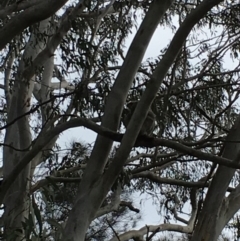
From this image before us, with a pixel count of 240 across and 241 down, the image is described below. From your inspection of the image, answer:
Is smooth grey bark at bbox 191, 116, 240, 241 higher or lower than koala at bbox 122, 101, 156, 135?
lower

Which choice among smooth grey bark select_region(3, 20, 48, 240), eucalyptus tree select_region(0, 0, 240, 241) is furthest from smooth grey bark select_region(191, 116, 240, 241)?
smooth grey bark select_region(3, 20, 48, 240)

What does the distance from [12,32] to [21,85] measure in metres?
1.36

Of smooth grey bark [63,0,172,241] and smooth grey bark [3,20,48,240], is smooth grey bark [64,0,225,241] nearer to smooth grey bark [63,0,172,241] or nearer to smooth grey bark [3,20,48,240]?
smooth grey bark [63,0,172,241]

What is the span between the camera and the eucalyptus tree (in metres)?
2.44

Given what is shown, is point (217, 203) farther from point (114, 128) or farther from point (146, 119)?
point (114, 128)

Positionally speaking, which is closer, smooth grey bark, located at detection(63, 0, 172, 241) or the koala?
smooth grey bark, located at detection(63, 0, 172, 241)

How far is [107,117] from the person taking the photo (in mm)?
2625

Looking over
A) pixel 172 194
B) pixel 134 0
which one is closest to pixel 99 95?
pixel 134 0

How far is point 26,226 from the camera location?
234 centimetres

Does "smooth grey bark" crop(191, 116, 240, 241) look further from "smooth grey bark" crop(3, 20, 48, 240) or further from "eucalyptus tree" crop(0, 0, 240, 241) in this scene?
"smooth grey bark" crop(3, 20, 48, 240)

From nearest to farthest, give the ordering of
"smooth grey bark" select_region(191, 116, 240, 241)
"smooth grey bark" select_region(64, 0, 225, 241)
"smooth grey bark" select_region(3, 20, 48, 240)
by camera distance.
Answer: "smooth grey bark" select_region(64, 0, 225, 241) → "smooth grey bark" select_region(191, 116, 240, 241) → "smooth grey bark" select_region(3, 20, 48, 240)

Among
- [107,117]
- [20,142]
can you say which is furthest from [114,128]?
[20,142]

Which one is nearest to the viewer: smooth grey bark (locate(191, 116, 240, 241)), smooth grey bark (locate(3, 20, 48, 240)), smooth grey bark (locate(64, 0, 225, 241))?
smooth grey bark (locate(64, 0, 225, 241))

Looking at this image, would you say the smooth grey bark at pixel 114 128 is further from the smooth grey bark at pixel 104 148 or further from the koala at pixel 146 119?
the koala at pixel 146 119
